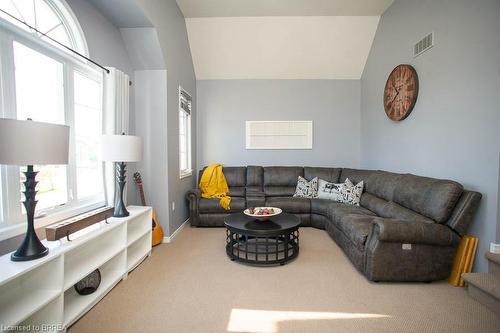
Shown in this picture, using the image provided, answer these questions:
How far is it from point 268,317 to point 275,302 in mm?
187

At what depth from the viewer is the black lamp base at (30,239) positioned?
4.58 ft

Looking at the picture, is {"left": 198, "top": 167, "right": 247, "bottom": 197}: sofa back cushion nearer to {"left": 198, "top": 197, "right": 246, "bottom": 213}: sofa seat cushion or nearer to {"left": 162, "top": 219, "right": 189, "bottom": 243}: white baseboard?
{"left": 198, "top": 197, "right": 246, "bottom": 213}: sofa seat cushion

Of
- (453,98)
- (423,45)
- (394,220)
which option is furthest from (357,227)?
(423,45)

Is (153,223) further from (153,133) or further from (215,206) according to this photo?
(153,133)

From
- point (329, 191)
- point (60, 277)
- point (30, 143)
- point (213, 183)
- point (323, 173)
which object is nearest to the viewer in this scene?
point (30, 143)

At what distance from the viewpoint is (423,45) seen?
2857mm

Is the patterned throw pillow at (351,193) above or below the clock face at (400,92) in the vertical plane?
below

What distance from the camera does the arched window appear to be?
1.70 m

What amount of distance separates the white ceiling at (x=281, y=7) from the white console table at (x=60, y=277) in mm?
3203

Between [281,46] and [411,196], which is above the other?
[281,46]

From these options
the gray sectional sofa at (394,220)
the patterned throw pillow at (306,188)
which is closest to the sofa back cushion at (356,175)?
the gray sectional sofa at (394,220)

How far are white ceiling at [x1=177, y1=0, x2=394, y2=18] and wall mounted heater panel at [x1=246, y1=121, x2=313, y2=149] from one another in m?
1.88

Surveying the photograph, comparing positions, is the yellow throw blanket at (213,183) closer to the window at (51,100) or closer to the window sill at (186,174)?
the window sill at (186,174)

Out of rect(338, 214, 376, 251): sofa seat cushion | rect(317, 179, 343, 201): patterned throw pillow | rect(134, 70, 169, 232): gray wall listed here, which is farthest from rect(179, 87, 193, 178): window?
rect(338, 214, 376, 251): sofa seat cushion
